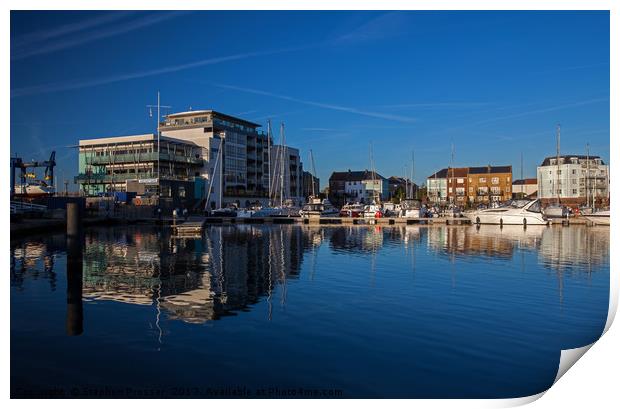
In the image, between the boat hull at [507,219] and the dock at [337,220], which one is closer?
the boat hull at [507,219]

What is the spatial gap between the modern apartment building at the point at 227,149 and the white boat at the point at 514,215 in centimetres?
4489

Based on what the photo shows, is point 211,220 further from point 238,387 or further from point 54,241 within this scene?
point 238,387

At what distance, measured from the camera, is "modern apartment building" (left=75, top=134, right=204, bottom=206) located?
85625 millimetres

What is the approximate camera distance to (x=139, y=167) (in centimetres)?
8938

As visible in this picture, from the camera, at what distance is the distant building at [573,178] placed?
99875 mm

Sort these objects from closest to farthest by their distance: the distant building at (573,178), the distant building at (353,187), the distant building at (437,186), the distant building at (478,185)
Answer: the distant building at (573,178) < the distant building at (478,185) < the distant building at (437,186) < the distant building at (353,187)

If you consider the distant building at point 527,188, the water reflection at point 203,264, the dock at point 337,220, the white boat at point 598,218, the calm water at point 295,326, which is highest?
the distant building at point 527,188

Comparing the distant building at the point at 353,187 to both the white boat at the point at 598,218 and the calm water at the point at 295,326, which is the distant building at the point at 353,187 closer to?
the white boat at the point at 598,218

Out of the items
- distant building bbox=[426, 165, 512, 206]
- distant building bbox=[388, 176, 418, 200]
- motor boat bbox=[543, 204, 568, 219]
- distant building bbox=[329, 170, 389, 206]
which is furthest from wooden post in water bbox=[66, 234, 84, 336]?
distant building bbox=[388, 176, 418, 200]

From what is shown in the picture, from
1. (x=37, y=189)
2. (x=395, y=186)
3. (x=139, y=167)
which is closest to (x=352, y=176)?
(x=395, y=186)

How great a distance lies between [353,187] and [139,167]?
3257 inches

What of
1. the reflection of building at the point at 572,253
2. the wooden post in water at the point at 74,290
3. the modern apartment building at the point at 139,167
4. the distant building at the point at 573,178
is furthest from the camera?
the distant building at the point at 573,178

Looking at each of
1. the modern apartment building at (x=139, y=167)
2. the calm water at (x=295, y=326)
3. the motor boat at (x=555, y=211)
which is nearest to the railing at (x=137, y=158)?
the modern apartment building at (x=139, y=167)
